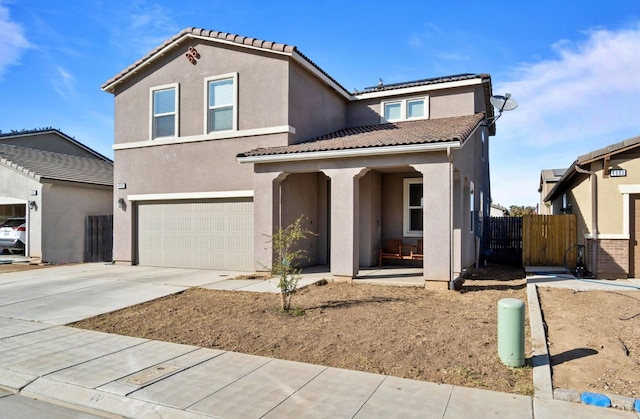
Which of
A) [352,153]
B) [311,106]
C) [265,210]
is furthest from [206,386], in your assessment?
[311,106]

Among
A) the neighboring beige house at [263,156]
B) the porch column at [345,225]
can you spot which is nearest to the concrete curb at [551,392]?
the porch column at [345,225]

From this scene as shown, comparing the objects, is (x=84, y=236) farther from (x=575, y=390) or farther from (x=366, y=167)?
(x=575, y=390)

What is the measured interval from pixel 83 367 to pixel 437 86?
13.6 m

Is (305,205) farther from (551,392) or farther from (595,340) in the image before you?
(551,392)

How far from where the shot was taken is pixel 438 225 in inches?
405

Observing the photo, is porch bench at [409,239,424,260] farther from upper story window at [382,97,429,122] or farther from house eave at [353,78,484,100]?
house eave at [353,78,484,100]

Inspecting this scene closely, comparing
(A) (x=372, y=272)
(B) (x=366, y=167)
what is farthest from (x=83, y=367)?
(A) (x=372, y=272)

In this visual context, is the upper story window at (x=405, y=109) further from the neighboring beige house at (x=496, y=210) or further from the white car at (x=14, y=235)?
the neighboring beige house at (x=496, y=210)

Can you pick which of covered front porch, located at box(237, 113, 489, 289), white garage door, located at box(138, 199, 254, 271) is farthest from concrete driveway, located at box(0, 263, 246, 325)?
covered front porch, located at box(237, 113, 489, 289)

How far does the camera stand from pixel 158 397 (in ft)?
15.5

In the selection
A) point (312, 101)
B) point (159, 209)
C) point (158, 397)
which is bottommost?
point (158, 397)

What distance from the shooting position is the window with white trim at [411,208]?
49.0 feet

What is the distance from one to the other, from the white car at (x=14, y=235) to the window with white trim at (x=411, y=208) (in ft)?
49.3

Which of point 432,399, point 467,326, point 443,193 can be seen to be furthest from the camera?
point 443,193
